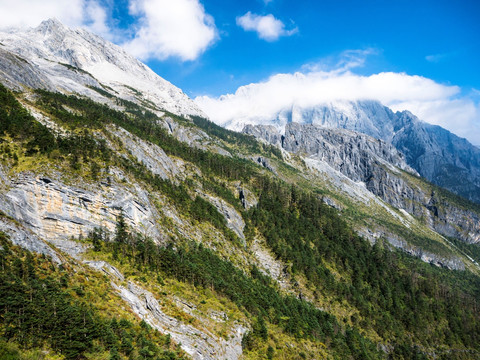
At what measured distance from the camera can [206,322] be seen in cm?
5584

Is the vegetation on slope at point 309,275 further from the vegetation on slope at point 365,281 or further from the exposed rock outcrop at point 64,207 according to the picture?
the exposed rock outcrop at point 64,207

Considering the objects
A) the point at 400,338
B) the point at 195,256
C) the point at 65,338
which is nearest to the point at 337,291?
the point at 400,338

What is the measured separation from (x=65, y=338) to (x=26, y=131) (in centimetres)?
6344

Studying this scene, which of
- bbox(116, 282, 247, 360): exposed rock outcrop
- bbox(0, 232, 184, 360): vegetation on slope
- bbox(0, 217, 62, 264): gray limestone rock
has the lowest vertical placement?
bbox(116, 282, 247, 360): exposed rock outcrop

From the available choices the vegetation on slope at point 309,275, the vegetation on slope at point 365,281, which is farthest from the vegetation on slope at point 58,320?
the vegetation on slope at point 365,281

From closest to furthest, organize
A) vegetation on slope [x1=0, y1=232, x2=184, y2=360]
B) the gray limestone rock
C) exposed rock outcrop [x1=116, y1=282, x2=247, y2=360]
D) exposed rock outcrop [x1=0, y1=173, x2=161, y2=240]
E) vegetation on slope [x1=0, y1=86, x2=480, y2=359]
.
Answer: vegetation on slope [x1=0, y1=232, x2=184, y2=360]
the gray limestone rock
exposed rock outcrop [x1=116, y1=282, x2=247, y2=360]
exposed rock outcrop [x1=0, y1=173, x2=161, y2=240]
vegetation on slope [x1=0, y1=86, x2=480, y2=359]

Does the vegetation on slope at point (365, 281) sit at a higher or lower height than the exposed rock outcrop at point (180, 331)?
higher

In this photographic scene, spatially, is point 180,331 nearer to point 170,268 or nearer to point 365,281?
point 170,268

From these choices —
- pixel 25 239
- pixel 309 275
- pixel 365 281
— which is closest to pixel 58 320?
pixel 25 239

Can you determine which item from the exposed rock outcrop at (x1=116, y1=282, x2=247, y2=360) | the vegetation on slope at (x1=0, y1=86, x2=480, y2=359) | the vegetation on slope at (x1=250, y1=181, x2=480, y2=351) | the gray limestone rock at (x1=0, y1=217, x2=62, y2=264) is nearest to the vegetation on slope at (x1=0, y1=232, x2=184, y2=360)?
the gray limestone rock at (x1=0, y1=217, x2=62, y2=264)

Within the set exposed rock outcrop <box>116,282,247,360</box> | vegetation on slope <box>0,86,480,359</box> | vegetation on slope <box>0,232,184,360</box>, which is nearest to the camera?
vegetation on slope <box>0,232,184,360</box>

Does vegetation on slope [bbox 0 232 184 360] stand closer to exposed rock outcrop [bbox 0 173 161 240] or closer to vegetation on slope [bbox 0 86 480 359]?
exposed rock outcrop [bbox 0 173 161 240]

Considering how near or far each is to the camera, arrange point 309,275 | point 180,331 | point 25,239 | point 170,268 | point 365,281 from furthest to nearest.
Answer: point 365,281 < point 309,275 < point 170,268 < point 180,331 < point 25,239

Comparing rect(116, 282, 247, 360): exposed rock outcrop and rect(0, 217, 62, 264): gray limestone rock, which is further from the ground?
rect(0, 217, 62, 264): gray limestone rock
